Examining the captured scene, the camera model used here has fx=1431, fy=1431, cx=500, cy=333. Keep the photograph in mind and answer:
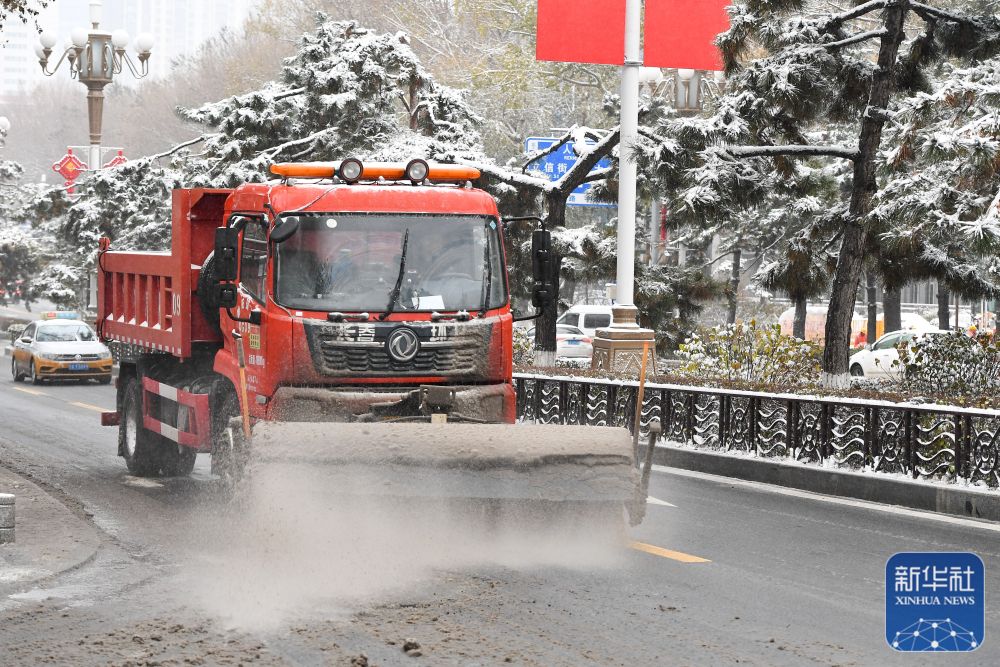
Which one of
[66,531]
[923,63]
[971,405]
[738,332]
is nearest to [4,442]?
[66,531]

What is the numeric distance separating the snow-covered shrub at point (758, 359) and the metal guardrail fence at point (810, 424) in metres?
2.23

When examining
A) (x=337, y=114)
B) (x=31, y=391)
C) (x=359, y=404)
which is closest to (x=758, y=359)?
(x=359, y=404)

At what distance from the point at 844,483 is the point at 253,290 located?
19.2 ft

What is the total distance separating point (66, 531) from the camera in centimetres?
1051

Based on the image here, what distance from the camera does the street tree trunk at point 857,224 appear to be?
18.9 m

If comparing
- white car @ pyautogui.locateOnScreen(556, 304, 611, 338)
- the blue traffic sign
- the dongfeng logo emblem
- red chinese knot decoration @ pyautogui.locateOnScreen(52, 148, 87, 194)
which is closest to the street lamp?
red chinese knot decoration @ pyautogui.locateOnScreen(52, 148, 87, 194)

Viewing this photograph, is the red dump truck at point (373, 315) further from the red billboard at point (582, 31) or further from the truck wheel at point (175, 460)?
the red billboard at point (582, 31)

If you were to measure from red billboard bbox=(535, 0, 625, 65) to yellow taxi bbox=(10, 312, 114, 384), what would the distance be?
16509 millimetres

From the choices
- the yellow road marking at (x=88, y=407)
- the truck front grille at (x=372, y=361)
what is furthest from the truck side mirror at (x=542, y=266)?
the yellow road marking at (x=88, y=407)

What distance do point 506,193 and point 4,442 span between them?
10.6 meters

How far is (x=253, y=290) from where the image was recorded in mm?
11258

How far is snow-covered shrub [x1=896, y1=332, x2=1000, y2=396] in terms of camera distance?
1819 cm

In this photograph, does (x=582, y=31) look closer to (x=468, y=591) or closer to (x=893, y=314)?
(x=468, y=591)

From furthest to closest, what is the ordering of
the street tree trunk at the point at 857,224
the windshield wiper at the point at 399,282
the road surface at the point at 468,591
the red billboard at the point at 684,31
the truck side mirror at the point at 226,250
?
the red billboard at the point at 684,31 < the street tree trunk at the point at 857,224 < the truck side mirror at the point at 226,250 < the windshield wiper at the point at 399,282 < the road surface at the point at 468,591
